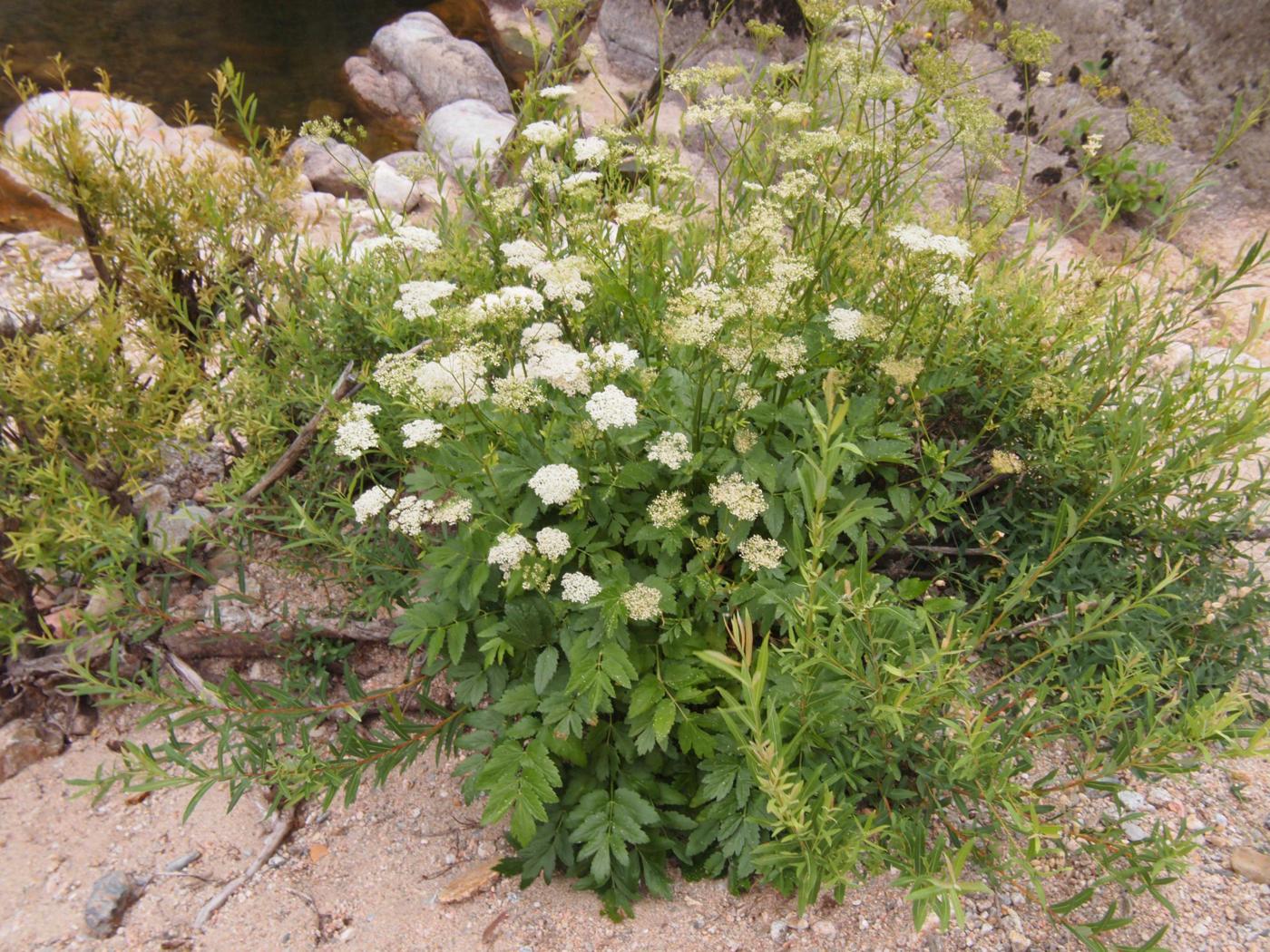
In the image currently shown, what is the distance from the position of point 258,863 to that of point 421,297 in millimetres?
1881

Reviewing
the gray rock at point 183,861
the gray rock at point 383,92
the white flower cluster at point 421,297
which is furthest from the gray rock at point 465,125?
the gray rock at point 183,861

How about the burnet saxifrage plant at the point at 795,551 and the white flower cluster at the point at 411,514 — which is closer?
the burnet saxifrage plant at the point at 795,551

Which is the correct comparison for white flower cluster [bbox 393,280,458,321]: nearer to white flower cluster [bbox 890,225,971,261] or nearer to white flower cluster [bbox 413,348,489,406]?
white flower cluster [bbox 413,348,489,406]

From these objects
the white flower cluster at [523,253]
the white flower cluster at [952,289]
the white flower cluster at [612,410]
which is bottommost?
the white flower cluster at [523,253]

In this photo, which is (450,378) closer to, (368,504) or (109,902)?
(368,504)

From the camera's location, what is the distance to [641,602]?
2.08 metres

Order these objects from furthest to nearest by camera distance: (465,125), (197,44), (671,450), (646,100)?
(197,44) < (465,125) < (646,100) < (671,450)

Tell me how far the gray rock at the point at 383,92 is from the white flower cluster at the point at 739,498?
9.25 m

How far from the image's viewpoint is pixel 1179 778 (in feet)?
8.82

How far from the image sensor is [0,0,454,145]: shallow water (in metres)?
9.71

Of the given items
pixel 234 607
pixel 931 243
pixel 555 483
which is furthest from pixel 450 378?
pixel 234 607

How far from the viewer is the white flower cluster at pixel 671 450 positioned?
2168 mm

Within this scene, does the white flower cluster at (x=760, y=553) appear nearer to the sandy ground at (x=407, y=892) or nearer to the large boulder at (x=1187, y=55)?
the sandy ground at (x=407, y=892)

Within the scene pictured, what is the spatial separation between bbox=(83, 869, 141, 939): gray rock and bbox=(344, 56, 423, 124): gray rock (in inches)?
360
